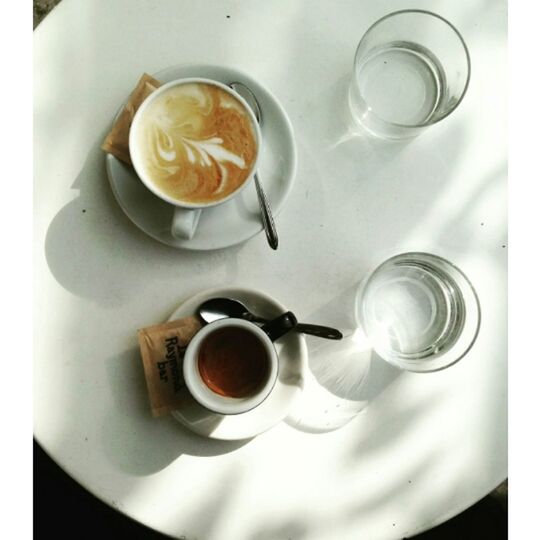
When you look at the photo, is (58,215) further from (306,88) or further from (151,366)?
(306,88)

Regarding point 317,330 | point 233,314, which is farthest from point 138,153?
point 317,330

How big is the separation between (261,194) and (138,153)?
0.21 meters

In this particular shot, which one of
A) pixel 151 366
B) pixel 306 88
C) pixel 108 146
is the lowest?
pixel 151 366

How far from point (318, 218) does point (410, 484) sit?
497 mm

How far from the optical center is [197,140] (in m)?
0.85

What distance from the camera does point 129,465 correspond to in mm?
886

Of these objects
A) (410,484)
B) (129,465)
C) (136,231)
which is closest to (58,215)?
(136,231)

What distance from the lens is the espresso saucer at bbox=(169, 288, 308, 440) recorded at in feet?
2.84

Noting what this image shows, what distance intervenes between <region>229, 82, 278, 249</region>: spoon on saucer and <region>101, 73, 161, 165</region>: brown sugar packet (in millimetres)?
147

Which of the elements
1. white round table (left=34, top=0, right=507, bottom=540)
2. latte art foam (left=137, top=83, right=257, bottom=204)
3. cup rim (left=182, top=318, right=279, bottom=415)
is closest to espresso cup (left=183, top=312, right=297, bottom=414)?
cup rim (left=182, top=318, right=279, bottom=415)

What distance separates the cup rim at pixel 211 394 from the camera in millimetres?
790

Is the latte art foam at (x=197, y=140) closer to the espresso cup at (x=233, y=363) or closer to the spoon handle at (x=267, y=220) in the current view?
the spoon handle at (x=267, y=220)

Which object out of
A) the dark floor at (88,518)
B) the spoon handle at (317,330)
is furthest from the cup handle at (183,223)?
the dark floor at (88,518)

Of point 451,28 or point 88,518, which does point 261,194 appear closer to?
point 451,28
